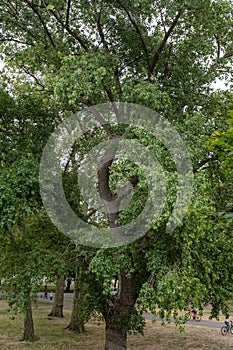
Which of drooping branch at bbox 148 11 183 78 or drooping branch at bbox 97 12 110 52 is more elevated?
drooping branch at bbox 97 12 110 52

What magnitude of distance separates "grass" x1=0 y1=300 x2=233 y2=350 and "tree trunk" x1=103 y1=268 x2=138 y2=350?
1460 millimetres

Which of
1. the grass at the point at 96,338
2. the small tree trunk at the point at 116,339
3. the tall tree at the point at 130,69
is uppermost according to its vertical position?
the tall tree at the point at 130,69

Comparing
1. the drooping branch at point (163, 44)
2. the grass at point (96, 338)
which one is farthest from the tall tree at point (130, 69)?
the grass at point (96, 338)

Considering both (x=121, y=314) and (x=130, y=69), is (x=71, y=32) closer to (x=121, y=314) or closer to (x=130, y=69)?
(x=130, y=69)

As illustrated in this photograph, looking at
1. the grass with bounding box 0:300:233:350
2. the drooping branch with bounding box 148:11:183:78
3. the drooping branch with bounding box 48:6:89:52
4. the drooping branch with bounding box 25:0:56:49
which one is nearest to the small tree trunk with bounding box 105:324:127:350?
the grass with bounding box 0:300:233:350

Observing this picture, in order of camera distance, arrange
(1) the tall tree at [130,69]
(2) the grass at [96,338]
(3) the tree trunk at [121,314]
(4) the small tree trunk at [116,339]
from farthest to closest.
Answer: (2) the grass at [96,338], (4) the small tree trunk at [116,339], (3) the tree trunk at [121,314], (1) the tall tree at [130,69]

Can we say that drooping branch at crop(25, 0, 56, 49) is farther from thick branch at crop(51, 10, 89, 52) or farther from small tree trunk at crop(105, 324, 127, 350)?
small tree trunk at crop(105, 324, 127, 350)

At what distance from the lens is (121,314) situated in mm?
12047

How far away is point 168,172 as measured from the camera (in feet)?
25.8

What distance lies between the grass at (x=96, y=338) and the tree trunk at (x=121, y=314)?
57.5 inches

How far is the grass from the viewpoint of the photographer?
15856 millimetres

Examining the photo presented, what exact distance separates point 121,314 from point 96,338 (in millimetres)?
6879

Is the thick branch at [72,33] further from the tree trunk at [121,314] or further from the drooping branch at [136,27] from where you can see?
the tree trunk at [121,314]

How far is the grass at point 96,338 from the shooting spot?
15.9 meters
